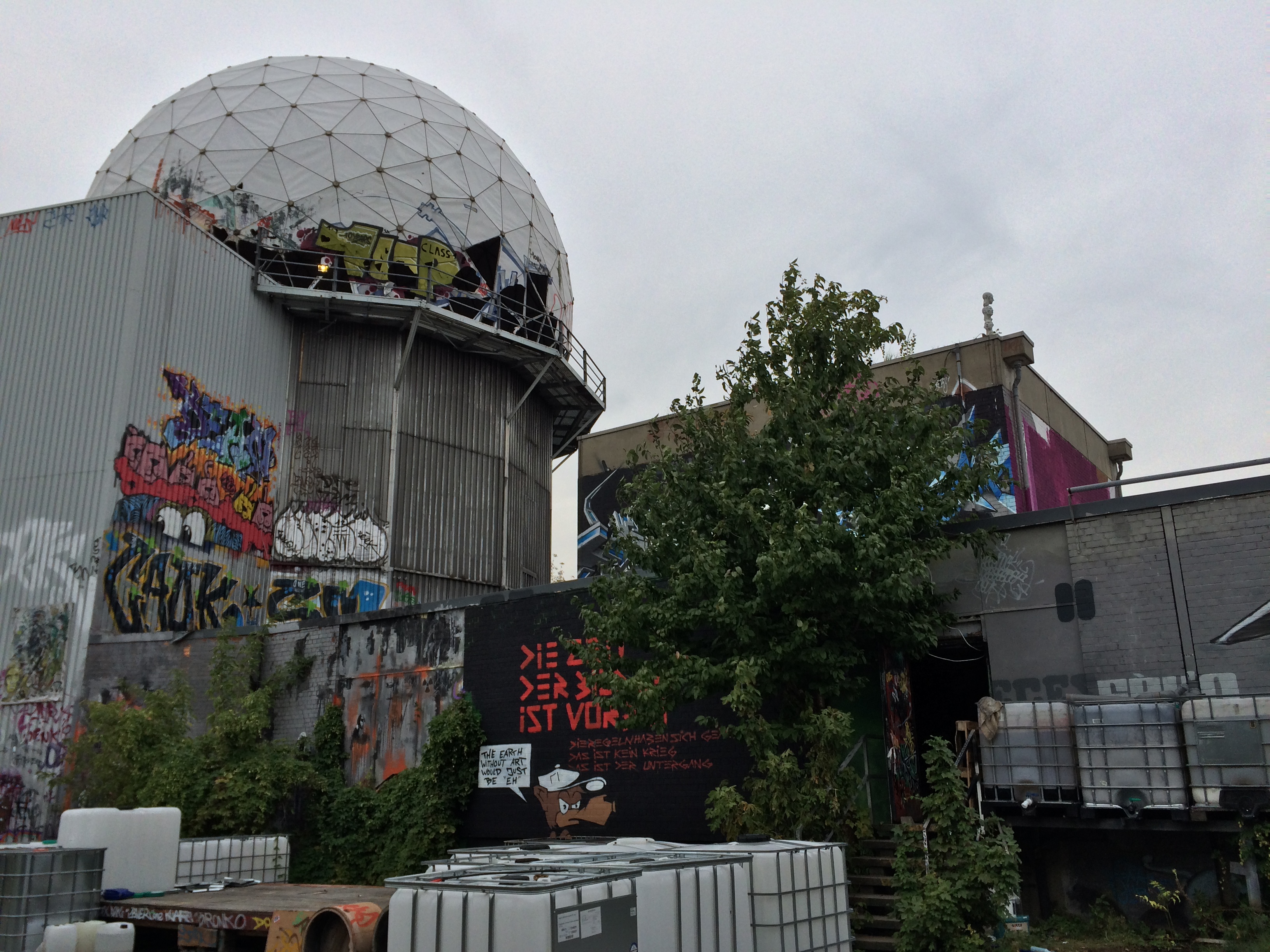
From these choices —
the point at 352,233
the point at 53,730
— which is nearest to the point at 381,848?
the point at 53,730

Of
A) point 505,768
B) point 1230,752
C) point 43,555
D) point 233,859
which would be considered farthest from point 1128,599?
point 43,555

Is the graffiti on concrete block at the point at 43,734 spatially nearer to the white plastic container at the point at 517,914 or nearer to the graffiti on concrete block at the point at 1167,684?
the white plastic container at the point at 517,914

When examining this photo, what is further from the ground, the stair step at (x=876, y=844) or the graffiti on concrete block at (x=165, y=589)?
the graffiti on concrete block at (x=165, y=589)

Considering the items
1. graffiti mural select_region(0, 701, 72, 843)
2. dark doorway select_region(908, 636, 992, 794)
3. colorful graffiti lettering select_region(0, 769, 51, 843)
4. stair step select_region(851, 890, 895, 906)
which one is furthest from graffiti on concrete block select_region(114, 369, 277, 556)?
stair step select_region(851, 890, 895, 906)

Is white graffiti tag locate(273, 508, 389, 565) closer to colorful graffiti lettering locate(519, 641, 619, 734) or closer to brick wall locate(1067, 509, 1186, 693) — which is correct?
colorful graffiti lettering locate(519, 641, 619, 734)

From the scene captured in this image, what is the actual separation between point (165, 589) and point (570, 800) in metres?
11.1

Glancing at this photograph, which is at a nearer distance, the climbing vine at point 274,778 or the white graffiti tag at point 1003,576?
the white graffiti tag at point 1003,576

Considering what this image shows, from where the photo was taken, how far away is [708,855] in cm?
970

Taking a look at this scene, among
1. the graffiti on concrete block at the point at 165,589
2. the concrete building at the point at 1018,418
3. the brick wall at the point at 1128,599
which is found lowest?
the brick wall at the point at 1128,599

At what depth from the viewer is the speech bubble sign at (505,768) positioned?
17672 mm

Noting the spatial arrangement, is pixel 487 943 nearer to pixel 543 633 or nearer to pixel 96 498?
pixel 543 633

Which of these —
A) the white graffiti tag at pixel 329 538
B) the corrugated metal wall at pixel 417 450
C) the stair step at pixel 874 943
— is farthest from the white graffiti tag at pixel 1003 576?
the white graffiti tag at pixel 329 538

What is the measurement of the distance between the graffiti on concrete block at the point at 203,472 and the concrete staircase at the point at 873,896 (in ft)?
54.6

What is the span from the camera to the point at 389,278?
A: 88.6 ft
